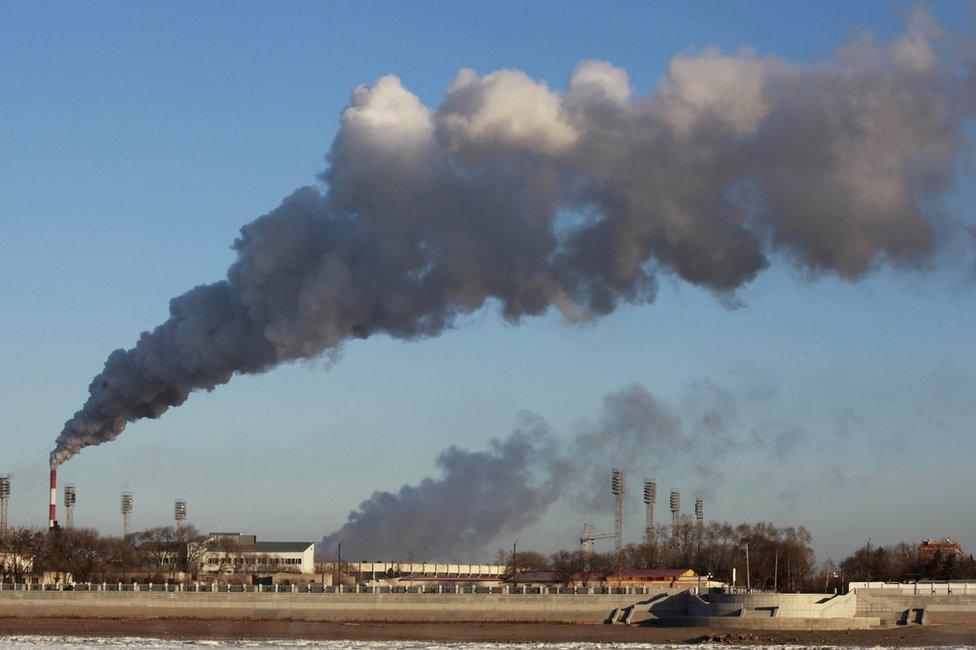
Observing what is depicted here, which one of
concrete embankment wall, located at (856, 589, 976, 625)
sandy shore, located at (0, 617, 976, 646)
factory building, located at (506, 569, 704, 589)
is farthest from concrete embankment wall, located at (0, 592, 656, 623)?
factory building, located at (506, 569, 704, 589)

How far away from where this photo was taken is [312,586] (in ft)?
332

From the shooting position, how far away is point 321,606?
3708 inches

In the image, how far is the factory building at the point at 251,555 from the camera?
151 m

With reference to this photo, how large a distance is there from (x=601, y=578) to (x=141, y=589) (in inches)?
1938

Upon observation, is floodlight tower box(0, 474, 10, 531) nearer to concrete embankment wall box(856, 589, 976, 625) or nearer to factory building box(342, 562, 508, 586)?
factory building box(342, 562, 508, 586)

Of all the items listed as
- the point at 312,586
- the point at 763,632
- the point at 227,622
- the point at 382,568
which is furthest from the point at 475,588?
the point at 382,568

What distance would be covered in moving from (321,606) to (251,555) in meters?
69.9

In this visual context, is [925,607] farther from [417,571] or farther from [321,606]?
[417,571]

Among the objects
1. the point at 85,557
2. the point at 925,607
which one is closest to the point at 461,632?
the point at 925,607

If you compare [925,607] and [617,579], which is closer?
[925,607]

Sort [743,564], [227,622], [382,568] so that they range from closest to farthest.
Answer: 1. [227,622]
2. [743,564]
3. [382,568]

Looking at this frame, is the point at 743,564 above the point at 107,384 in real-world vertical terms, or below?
below

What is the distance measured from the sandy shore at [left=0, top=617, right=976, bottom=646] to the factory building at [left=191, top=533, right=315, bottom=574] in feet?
179

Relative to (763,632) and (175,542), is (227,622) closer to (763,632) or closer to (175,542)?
(763,632)
